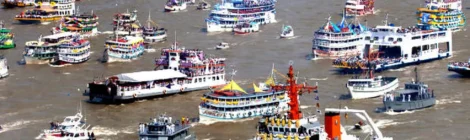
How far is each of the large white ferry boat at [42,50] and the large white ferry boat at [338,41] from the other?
712 inches

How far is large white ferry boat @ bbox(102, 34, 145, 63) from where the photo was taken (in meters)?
87.9

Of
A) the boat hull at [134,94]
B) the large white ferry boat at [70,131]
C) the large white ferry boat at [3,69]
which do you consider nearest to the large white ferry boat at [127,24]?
the large white ferry boat at [3,69]

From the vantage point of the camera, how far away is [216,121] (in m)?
65.6

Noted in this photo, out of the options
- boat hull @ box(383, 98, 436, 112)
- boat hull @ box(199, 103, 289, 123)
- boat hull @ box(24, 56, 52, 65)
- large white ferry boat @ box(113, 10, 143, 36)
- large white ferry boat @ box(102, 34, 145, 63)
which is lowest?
boat hull @ box(199, 103, 289, 123)

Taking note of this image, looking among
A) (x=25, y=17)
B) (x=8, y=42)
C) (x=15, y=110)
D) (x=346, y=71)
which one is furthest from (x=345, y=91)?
(x=25, y=17)

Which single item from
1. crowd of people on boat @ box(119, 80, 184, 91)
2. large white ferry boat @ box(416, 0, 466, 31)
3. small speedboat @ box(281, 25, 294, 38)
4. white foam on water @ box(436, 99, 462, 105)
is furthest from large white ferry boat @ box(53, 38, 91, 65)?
white foam on water @ box(436, 99, 462, 105)

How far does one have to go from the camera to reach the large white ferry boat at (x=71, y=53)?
288 feet

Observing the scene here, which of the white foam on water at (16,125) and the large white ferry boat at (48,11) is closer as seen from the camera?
the white foam on water at (16,125)

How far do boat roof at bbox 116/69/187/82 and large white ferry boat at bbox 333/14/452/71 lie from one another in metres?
12.7

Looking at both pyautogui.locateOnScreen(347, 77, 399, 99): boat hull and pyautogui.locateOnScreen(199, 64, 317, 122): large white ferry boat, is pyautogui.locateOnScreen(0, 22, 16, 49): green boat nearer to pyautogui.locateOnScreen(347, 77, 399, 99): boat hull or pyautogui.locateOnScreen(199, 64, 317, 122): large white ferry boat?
pyautogui.locateOnScreen(199, 64, 317, 122): large white ferry boat

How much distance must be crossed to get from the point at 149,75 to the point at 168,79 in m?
1.31

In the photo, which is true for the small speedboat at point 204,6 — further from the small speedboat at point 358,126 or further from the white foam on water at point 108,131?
the small speedboat at point 358,126

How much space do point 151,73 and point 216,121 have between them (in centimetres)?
1238

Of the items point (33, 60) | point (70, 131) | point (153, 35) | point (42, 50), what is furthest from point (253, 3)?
point (70, 131)
